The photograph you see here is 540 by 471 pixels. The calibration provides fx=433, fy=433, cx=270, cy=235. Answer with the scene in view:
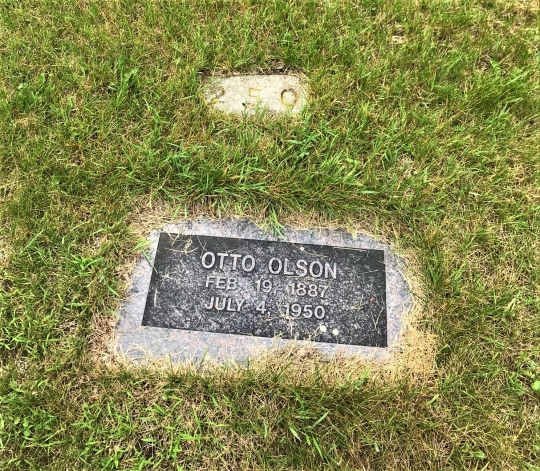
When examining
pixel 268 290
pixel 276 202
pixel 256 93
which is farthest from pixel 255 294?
pixel 256 93

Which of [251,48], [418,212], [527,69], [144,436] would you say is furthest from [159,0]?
[144,436]

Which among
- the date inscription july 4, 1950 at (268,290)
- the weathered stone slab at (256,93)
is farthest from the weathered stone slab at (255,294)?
the weathered stone slab at (256,93)

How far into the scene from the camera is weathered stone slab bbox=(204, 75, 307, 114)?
2.24 metres

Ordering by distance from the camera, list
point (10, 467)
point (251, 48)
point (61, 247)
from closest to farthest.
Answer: point (10, 467), point (61, 247), point (251, 48)

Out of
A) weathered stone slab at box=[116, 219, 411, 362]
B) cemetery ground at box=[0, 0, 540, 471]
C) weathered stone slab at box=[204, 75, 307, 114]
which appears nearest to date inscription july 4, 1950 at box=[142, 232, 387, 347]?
weathered stone slab at box=[116, 219, 411, 362]

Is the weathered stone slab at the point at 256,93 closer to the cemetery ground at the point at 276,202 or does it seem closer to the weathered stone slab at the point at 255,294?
the cemetery ground at the point at 276,202

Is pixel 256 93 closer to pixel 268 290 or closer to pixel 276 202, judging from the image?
pixel 276 202

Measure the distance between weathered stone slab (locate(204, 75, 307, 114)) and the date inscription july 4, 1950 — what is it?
74cm

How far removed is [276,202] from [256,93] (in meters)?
0.66

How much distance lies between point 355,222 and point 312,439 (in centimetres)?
95

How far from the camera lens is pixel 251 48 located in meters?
2.34

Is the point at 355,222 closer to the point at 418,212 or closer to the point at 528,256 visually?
the point at 418,212

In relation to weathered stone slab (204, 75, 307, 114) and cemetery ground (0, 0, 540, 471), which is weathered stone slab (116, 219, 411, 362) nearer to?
cemetery ground (0, 0, 540, 471)

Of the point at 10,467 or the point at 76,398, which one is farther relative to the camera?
the point at 76,398
